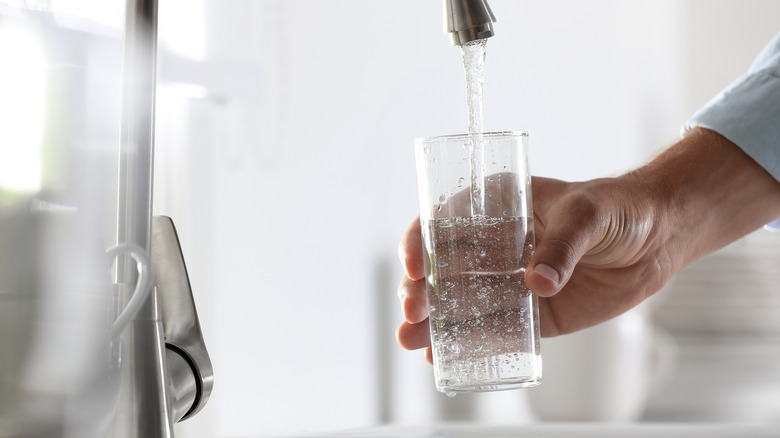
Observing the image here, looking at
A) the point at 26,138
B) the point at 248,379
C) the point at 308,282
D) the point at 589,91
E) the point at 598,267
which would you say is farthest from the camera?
the point at 589,91

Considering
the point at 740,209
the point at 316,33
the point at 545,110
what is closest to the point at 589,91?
the point at 545,110

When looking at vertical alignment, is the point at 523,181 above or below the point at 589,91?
Result: below

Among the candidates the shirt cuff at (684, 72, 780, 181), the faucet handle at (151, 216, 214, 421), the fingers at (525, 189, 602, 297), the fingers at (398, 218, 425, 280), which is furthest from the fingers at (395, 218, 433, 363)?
the shirt cuff at (684, 72, 780, 181)

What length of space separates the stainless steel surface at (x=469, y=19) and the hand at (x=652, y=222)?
11.9 inches

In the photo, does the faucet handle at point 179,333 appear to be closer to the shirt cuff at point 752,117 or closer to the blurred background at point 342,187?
the blurred background at point 342,187

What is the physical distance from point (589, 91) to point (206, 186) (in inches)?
80.5

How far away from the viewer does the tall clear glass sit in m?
0.58

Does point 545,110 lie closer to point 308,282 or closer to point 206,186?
point 308,282

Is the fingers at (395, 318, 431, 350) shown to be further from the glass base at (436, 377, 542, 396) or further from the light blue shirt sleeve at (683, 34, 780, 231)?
the light blue shirt sleeve at (683, 34, 780, 231)

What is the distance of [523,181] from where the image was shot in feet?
1.97

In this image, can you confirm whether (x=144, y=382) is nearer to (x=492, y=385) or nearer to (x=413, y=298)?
(x=492, y=385)

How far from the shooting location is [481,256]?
1.90ft

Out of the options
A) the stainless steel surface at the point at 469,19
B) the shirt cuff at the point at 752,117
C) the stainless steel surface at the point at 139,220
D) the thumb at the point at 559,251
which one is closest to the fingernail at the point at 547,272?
the thumb at the point at 559,251

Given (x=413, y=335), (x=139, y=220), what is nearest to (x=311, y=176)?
(x=413, y=335)
